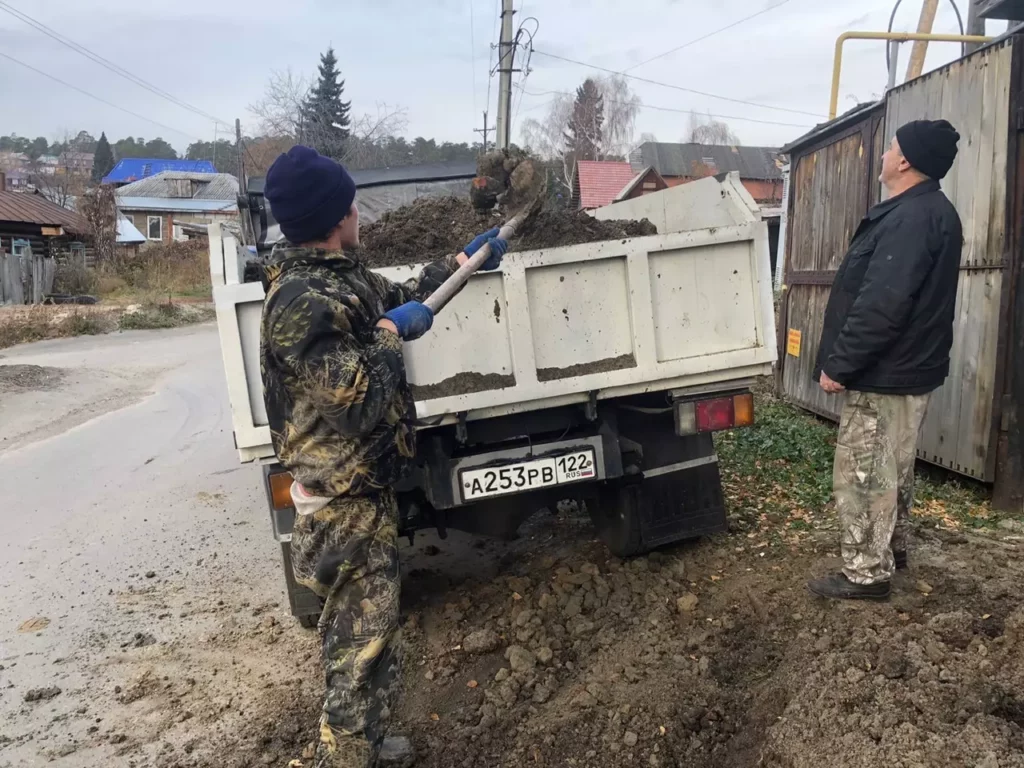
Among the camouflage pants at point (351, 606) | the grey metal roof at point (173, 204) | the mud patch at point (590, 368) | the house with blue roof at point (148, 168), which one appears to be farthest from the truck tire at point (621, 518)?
the house with blue roof at point (148, 168)

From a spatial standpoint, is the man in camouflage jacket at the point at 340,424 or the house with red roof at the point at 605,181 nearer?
the man in camouflage jacket at the point at 340,424

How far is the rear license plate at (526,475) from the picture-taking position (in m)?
3.39

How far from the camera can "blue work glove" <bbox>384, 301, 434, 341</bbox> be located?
2.27 metres

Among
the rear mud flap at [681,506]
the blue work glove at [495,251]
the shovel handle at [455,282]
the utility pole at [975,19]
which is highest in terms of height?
the utility pole at [975,19]

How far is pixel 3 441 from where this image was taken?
8234 millimetres

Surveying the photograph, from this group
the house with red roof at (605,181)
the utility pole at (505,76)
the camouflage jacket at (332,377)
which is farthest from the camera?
the house with red roof at (605,181)

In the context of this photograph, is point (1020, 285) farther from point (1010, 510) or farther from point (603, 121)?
point (603, 121)

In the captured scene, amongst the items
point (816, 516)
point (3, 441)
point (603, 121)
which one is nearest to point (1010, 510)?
point (816, 516)

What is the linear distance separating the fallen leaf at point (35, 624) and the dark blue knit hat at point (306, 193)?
2.93m

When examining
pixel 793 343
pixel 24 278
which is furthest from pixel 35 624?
pixel 24 278

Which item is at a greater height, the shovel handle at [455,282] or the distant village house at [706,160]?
the distant village house at [706,160]

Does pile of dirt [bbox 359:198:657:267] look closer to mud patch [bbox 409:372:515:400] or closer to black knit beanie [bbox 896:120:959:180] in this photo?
mud patch [bbox 409:372:515:400]

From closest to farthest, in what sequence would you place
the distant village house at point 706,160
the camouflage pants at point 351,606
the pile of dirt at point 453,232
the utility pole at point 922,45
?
the camouflage pants at point 351,606, the pile of dirt at point 453,232, the utility pole at point 922,45, the distant village house at point 706,160

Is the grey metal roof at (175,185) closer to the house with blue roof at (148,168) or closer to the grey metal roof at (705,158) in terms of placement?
the house with blue roof at (148,168)
